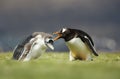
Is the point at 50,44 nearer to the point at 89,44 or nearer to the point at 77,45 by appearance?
the point at 77,45

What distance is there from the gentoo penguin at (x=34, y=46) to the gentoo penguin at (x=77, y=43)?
81 cm

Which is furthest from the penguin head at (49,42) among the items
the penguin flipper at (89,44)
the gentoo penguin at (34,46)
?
the penguin flipper at (89,44)

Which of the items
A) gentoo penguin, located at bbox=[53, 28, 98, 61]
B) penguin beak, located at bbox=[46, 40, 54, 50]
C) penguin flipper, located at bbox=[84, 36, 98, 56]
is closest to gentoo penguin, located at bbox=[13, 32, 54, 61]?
penguin beak, located at bbox=[46, 40, 54, 50]

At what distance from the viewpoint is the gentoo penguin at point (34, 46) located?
18703mm

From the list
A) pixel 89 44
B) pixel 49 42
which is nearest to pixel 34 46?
pixel 49 42

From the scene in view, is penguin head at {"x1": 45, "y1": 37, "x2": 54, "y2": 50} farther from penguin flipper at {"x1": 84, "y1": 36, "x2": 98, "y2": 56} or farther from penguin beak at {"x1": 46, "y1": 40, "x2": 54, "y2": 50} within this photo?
penguin flipper at {"x1": 84, "y1": 36, "x2": 98, "y2": 56}

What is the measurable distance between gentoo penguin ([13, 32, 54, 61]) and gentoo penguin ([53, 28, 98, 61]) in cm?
81

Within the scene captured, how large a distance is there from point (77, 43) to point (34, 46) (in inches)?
85.8

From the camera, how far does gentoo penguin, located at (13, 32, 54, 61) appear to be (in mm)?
18703

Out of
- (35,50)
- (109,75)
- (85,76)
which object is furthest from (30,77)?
(35,50)

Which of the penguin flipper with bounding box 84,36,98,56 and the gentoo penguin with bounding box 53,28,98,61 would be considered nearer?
the gentoo penguin with bounding box 53,28,98,61

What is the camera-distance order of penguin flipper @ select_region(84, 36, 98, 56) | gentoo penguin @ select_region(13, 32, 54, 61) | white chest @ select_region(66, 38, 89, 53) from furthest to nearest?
penguin flipper @ select_region(84, 36, 98, 56) → white chest @ select_region(66, 38, 89, 53) → gentoo penguin @ select_region(13, 32, 54, 61)

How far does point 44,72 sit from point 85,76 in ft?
4.00

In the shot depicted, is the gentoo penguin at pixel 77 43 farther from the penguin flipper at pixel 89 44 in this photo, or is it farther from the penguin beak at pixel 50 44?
the penguin beak at pixel 50 44
